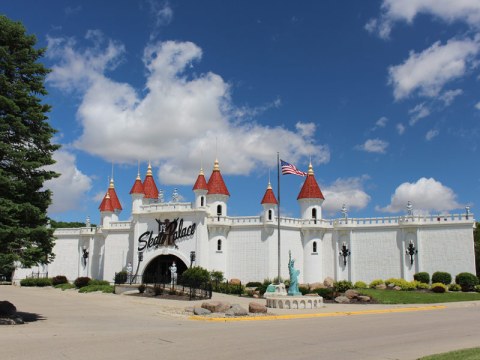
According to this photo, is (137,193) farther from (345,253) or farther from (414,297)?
(414,297)

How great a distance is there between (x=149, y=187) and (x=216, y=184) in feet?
31.1

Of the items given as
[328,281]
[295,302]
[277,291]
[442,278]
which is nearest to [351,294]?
[277,291]

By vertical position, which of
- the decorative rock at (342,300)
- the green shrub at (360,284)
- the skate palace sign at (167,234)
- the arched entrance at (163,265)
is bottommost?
the decorative rock at (342,300)

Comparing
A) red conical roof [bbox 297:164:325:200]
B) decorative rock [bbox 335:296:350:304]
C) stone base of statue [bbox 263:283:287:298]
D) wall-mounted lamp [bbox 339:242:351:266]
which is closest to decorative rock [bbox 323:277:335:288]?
wall-mounted lamp [bbox 339:242:351:266]

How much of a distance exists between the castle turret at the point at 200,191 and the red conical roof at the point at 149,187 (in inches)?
350

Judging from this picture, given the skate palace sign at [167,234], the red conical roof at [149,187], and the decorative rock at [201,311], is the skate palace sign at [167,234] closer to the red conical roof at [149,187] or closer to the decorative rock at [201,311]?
the red conical roof at [149,187]

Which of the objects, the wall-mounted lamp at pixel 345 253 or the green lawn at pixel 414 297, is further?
the wall-mounted lamp at pixel 345 253

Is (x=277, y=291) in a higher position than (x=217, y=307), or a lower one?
higher

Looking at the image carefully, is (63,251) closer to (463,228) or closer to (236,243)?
(236,243)

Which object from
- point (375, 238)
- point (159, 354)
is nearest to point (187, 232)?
point (375, 238)

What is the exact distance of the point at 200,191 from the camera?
44.9 meters

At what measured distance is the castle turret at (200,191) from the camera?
147 ft

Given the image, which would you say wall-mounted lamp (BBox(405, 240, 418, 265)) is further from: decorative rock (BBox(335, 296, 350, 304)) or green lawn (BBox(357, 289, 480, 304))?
decorative rock (BBox(335, 296, 350, 304))

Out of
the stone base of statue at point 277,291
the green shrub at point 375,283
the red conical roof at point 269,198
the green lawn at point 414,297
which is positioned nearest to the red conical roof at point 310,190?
the red conical roof at point 269,198
